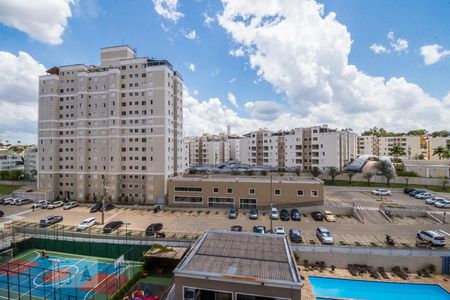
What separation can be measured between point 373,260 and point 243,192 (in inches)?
866

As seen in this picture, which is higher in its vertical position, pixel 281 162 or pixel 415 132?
pixel 415 132

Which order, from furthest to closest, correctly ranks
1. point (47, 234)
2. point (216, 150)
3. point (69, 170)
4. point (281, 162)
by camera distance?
point (216, 150) → point (281, 162) → point (69, 170) → point (47, 234)

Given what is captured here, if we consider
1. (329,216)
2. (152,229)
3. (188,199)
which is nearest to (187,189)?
(188,199)

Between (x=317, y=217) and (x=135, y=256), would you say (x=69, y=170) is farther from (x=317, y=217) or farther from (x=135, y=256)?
(x=317, y=217)

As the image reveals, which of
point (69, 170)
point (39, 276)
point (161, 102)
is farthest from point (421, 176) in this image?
point (69, 170)

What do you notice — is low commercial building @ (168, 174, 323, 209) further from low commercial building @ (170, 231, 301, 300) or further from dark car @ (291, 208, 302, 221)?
low commercial building @ (170, 231, 301, 300)

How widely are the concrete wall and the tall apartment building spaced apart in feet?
102

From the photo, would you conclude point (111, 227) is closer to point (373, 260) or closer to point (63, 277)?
point (63, 277)

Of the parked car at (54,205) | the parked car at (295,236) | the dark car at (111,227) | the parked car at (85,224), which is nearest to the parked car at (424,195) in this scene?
the parked car at (295,236)

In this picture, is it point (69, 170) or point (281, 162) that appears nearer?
point (69, 170)

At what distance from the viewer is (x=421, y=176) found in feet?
204

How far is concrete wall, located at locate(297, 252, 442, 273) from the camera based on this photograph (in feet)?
76.9

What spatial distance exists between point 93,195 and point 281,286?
48.1 m

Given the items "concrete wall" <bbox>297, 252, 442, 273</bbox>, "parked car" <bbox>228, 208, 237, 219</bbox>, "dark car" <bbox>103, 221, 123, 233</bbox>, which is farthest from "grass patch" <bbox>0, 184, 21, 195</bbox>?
"concrete wall" <bbox>297, 252, 442, 273</bbox>
